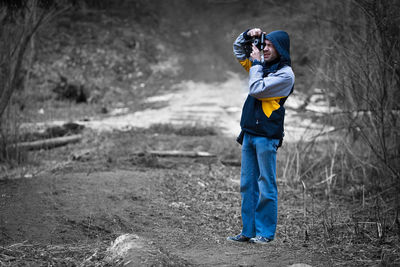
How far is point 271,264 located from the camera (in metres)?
3.47

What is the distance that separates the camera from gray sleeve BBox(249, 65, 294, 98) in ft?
12.8

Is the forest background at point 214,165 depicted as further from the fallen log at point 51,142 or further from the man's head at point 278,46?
the man's head at point 278,46

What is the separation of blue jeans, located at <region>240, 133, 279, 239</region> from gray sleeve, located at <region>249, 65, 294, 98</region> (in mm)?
390

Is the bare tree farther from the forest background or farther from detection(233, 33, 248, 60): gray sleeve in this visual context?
detection(233, 33, 248, 60): gray sleeve

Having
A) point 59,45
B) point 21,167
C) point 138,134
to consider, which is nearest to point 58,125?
point 138,134

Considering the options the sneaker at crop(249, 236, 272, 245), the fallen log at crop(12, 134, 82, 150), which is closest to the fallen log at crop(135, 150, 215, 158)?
the fallen log at crop(12, 134, 82, 150)

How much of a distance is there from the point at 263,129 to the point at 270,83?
0.39 metres

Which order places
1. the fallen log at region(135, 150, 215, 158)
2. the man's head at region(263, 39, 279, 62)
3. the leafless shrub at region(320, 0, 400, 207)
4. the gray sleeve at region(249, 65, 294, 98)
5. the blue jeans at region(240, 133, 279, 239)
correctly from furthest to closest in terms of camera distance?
the fallen log at region(135, 150, 215, 158) < the leafless shrub at region(320, 0, 400, 207) < the man's head at region(263, 39, 279, 62) < the blue jeans at region(240, 133, 279, 239) < the gray sleeve at region(249, 65, 294, 98)

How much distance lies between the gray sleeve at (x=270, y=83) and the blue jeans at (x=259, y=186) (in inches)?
15.4

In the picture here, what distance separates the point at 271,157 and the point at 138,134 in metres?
6.81

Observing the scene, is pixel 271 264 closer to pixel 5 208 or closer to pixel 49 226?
pixel 49 226

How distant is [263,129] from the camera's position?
396 cm

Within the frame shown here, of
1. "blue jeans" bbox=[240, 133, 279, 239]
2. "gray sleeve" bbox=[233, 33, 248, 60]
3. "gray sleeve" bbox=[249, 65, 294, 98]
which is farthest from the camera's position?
"gray sleeve" bbox=[233, 33, 248, 60]

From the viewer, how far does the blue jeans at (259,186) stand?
4.01 meters
